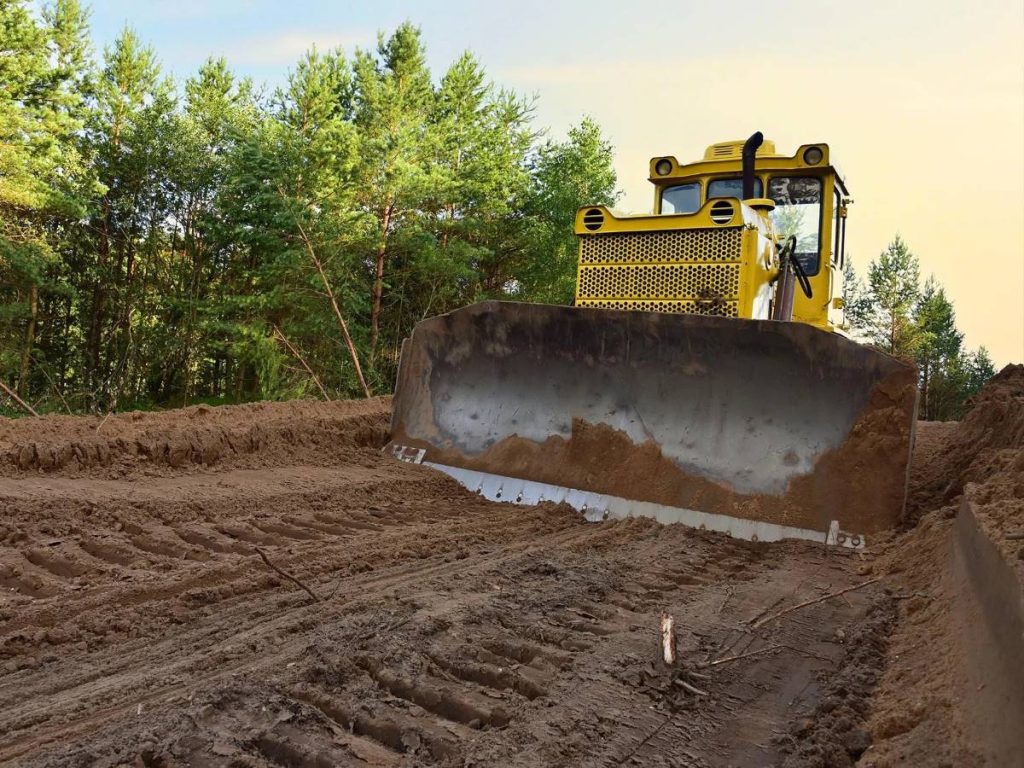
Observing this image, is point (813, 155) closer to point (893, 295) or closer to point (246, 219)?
point (246, 219)

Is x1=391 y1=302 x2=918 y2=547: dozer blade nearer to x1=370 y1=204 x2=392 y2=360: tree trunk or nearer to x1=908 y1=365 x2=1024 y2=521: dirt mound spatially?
x1=908 y1=365 x2=1024 y2=521: dirt mound

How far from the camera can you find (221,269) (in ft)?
61.9

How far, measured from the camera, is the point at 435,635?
2.89 metres

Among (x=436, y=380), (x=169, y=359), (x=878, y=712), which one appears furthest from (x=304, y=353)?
(x=878, y=712)

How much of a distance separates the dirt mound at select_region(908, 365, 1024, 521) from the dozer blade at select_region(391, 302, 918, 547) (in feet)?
2.08

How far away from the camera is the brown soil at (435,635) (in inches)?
86.4

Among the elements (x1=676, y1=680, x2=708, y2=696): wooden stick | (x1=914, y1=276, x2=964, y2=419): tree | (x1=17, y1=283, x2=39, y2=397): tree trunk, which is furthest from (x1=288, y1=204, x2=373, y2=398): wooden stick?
(x1=914, y1=276, x2=964, y2=419): tree

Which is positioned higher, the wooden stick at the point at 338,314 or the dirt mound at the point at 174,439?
the wooden stick at the point at 338,314

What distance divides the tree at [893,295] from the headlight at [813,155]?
3011 centimetres

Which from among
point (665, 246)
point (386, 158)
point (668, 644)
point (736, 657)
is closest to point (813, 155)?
point (665, 246)

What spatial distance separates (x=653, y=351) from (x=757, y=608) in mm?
2486

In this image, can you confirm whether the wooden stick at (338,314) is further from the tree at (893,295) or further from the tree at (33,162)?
the tree at (893,295)

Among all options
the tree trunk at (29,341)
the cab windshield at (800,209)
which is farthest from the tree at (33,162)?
the cab windshield at (800,209)

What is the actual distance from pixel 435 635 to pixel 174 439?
389 centimetres
